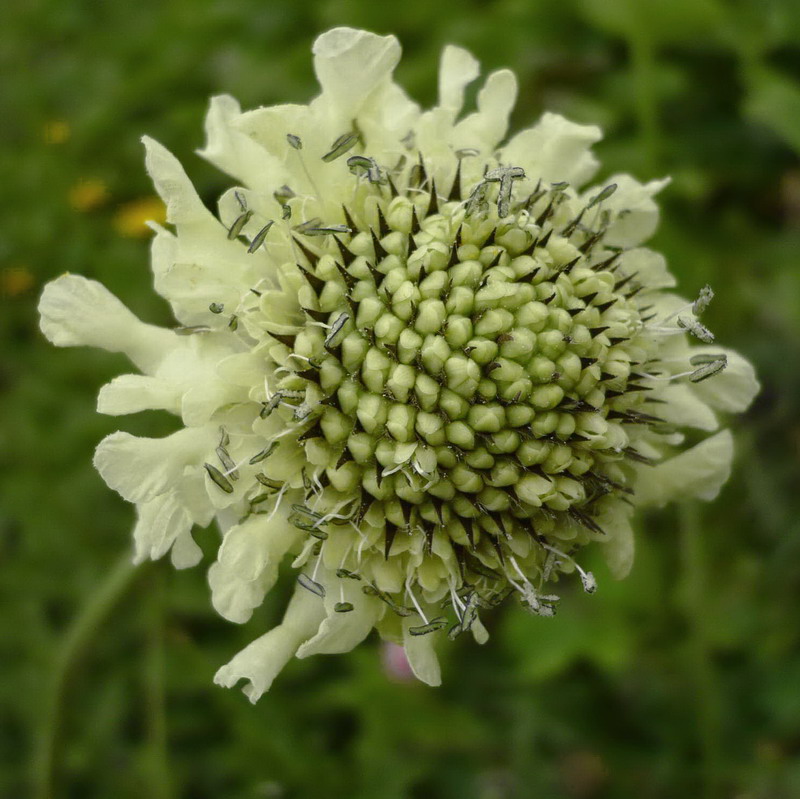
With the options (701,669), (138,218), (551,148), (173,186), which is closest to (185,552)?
(173,186)

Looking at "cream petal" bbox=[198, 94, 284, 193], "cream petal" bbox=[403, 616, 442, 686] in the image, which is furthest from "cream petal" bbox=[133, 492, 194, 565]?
"cream petal" bbox=[198, 94, 284, 193]

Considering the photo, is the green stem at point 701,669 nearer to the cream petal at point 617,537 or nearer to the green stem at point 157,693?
the cream petal at point 617,537

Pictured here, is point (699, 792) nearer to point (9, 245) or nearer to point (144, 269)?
point (144, 269)

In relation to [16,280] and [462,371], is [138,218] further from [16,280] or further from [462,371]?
[462,371]

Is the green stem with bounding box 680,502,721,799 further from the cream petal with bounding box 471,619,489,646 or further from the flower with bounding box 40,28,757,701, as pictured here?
the cream petal with bounding box 471,619,489,646

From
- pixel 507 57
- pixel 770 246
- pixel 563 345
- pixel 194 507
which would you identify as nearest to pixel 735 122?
pixel 770 246

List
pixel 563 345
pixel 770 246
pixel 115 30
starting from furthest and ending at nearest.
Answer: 1. pixel 115 30
2. pixel 770 246
3. pixel 563 345
